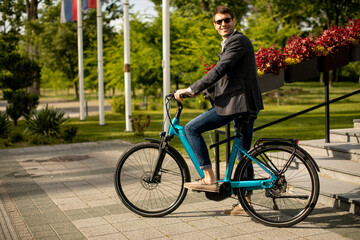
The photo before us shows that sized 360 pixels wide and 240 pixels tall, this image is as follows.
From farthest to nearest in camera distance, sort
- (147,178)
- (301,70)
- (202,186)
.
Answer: (301,70)
(147,178)
(202,186)

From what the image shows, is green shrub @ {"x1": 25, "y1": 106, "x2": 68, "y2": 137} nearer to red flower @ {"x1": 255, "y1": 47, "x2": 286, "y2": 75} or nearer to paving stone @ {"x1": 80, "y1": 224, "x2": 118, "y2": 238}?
red flower @ {"x1": 255, "y1": 47, "x2": 286, "y2": 75}

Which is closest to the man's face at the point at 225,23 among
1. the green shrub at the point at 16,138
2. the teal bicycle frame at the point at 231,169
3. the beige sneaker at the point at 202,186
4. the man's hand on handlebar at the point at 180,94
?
the man's hand on handlebar at the point at 180,94

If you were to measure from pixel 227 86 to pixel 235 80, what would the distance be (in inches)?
3.8

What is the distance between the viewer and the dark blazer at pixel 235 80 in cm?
412

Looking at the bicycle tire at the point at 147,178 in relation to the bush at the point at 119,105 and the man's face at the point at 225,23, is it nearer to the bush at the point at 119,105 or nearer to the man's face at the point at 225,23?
the man's face at the point at 225,23

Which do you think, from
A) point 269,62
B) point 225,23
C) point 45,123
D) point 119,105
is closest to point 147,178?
point 225,23

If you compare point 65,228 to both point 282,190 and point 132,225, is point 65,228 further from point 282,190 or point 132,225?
point 282,190

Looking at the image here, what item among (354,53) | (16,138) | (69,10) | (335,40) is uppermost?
(69,10)

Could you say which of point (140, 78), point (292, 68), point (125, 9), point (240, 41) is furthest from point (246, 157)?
point (140, 78)

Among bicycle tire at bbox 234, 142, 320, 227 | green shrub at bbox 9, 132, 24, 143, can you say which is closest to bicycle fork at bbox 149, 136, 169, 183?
bicycle tire at bbox 234, 142, 320, 227

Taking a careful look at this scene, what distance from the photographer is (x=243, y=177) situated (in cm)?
438

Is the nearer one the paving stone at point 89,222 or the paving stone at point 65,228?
the paving stone at point 65,228

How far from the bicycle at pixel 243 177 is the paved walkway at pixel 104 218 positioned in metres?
0.17

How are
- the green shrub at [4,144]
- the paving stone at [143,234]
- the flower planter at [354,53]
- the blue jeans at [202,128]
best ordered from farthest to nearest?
the green shrub at [4,144] < the flower planter at [354,53] < the blue jeans at [202,128] < the paving stone at [143,234]
